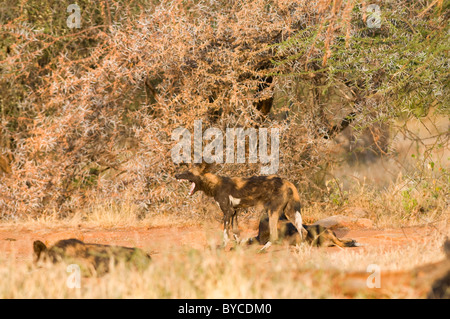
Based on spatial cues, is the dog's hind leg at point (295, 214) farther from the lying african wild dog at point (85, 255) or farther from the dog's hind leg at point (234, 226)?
the lying african wild dog at point (85, 255)

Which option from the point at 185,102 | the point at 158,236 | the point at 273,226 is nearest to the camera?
the point at 273,226

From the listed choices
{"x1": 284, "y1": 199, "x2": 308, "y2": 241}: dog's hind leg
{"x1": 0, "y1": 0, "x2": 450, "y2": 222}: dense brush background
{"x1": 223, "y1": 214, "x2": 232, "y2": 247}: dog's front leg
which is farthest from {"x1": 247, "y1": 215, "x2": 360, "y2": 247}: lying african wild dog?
{"x1": 0, "y1": 0, "x2": 450, "y2": 222}: dense brush background

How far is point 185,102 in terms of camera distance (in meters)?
9.90

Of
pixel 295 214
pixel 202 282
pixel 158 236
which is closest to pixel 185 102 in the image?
pixel 158 236

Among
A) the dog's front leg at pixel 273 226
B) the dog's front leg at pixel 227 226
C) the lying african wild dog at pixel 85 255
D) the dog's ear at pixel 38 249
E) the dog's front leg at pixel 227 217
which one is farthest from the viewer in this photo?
the dog's front leg at pixel 227 217

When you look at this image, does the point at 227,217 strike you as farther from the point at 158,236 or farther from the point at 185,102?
the point at 185,102

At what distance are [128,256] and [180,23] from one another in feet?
16.5

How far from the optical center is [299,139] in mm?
9938

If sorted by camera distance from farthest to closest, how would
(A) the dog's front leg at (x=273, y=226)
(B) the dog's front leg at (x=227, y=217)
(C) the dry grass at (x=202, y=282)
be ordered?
(B) the dog's front leg at (x=227, y=217)
(A) the dog's front leg at (x=273, y=226)
(C) the dry grass at (x=202, y=282)

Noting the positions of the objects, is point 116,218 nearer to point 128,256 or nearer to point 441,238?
point 128,256

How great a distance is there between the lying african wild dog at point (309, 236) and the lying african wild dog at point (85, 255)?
203cm

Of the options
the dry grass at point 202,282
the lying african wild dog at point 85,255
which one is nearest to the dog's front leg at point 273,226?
the lying african wild dog at point 85,255

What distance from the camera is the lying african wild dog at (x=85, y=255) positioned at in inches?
214

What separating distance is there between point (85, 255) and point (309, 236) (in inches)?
111
